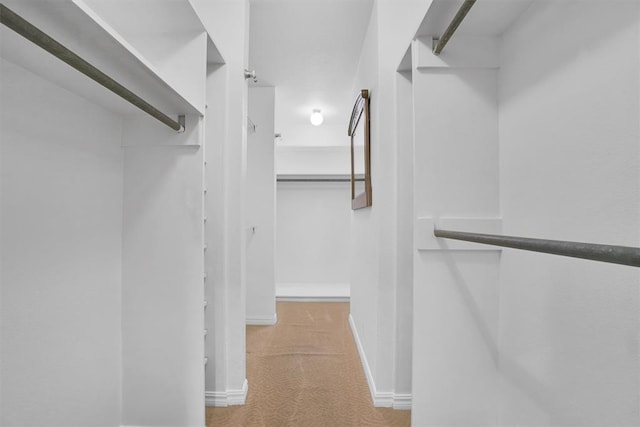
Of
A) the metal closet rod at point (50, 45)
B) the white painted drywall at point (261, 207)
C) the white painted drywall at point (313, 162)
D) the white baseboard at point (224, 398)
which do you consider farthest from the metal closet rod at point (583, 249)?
the white painted drywall at point (313, 162)

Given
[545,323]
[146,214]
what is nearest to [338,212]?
[146,214]

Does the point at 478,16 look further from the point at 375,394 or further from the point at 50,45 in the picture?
the point at 375,394

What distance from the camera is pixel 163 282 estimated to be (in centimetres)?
139

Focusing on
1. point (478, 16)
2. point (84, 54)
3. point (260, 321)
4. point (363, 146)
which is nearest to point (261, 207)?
point (260, 321)

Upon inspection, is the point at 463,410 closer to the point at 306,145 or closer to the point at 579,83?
the point at 579,83

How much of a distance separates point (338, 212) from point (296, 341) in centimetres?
240

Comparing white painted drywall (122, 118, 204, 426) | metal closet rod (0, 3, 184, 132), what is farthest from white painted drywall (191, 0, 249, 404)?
metal closet rod (0, 3, 184, 132)

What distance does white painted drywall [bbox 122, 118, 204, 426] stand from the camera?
1.39 metres

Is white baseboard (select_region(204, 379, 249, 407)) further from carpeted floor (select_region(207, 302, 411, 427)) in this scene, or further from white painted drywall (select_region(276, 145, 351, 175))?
white painted drywall (select_region(276, 145, 351, 175))

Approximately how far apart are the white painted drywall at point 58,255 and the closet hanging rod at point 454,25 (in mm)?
1288

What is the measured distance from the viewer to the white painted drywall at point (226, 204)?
171 centimetres

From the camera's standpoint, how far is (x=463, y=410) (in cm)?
124

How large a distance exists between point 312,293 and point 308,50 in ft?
9.25

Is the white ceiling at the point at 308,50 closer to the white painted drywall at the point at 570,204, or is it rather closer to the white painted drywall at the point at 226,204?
the white painted drywall at the point at 226,204
